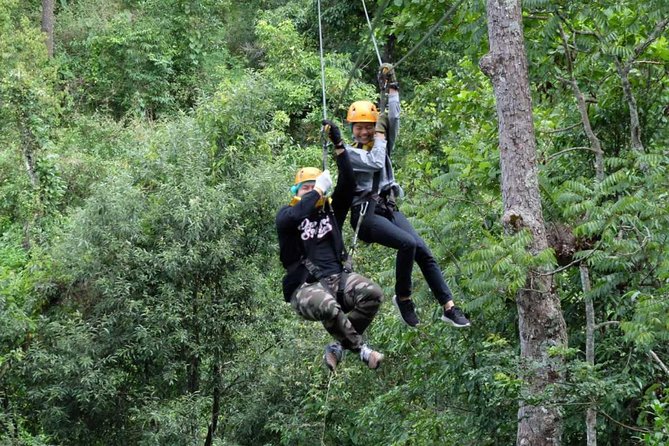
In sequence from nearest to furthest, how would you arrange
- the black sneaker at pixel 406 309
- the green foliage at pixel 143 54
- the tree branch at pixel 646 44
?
the black sneaker at pixel 406 309 → the tree branch at pixel 646 44 → the green foliage at pixel 143 54

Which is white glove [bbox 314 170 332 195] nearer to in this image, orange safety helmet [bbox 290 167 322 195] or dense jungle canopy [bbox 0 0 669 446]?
orange safety helmet [bbox 290 167 322 195]

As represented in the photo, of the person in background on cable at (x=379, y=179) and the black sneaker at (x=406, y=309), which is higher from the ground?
the person in background on cable at (x=379, y=179)

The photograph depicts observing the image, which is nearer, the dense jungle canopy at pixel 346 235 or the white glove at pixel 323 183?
the white glove at pixel 323 183

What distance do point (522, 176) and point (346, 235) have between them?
22.1ft

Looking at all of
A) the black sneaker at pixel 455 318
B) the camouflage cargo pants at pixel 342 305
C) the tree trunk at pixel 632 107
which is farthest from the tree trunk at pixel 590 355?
the camouflage cargo pants at pixel 342 305

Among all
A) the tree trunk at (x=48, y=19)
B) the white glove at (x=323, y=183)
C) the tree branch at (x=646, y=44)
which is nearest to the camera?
the white glove at (x=323, y=183)

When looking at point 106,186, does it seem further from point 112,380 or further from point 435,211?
point 435,211

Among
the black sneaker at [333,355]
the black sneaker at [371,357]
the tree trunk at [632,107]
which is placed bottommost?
the black sneaker at [333,355]

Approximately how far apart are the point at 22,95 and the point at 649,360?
37.4 feet

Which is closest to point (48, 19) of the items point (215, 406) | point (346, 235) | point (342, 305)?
point (215, 406)

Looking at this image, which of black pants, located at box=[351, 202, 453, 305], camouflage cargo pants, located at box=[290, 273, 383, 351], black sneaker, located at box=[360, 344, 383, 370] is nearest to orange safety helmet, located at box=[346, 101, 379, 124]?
black pants, located at box=[351, 202, 453, 305]

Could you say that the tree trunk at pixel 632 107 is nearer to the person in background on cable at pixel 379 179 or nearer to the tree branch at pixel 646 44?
the tree branch at pixel 646 44

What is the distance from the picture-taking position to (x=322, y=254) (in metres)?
7.00

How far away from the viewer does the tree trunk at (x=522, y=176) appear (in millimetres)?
7750
